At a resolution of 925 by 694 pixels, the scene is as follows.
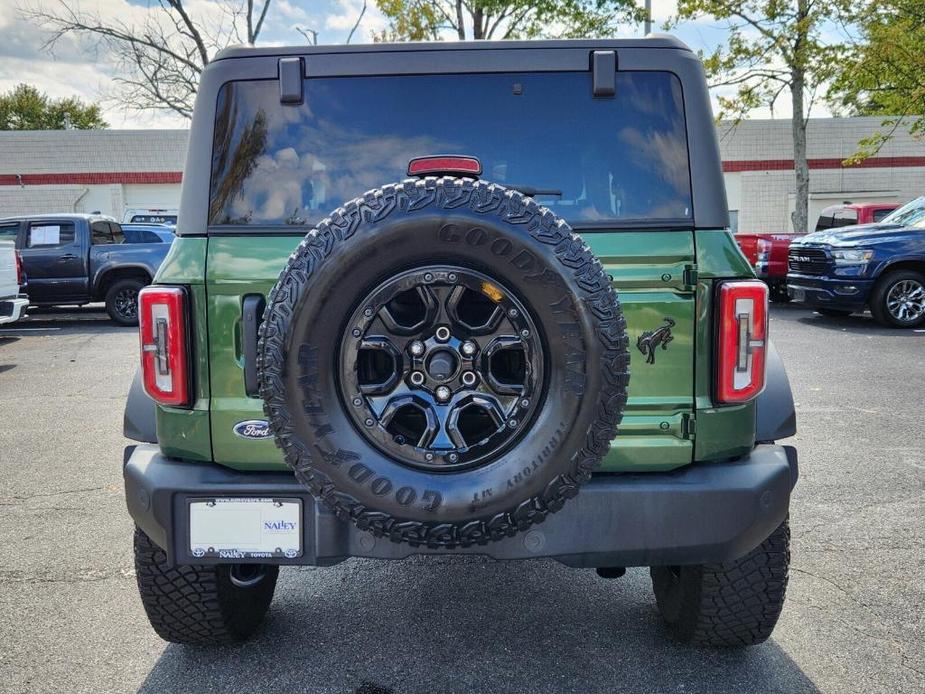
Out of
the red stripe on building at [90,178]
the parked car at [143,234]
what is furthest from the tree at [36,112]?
the parked car at [143,234]

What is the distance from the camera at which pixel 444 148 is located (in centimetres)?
245

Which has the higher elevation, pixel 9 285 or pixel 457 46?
pixel 457 46

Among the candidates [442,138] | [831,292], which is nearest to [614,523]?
[442,138]

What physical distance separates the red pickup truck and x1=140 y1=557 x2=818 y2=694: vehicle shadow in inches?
441

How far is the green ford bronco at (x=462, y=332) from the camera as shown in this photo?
6.63 ft

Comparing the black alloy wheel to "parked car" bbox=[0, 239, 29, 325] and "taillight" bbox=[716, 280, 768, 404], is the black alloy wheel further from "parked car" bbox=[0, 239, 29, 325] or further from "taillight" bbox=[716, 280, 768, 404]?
"parked car" bbox=[0, 239, 29, 325]

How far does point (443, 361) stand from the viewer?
209 cm

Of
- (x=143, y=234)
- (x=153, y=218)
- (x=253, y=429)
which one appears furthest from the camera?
(x=153, y=218)

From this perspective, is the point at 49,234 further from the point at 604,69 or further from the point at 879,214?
the point at 879,214

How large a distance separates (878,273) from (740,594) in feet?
32.5

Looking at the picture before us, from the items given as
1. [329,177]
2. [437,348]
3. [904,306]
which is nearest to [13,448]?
[329,177]

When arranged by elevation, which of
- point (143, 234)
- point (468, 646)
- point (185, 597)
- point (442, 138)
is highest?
point (143, 234)

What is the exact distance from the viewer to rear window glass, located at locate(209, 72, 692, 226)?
2422mm

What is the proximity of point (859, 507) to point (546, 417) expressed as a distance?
119 inches
